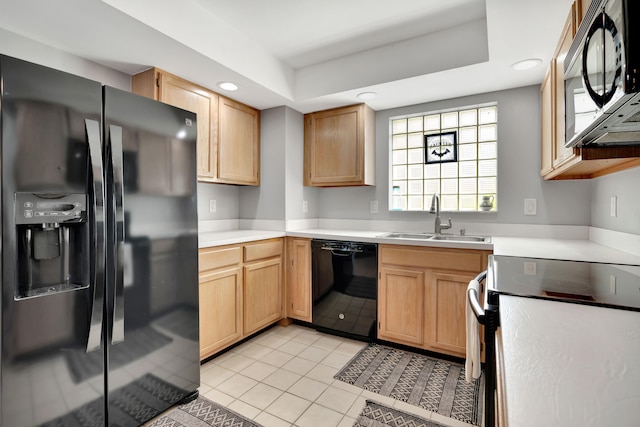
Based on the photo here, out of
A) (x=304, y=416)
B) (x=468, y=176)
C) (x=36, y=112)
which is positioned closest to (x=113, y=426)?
(x=304, y=416)

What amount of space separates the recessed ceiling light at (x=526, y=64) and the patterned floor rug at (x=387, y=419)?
2303 millimetres

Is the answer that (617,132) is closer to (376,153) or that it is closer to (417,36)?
(417,36)

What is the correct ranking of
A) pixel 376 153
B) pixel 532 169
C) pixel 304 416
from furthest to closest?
pixel 376 153
pixel 532 169
pixel 304 416

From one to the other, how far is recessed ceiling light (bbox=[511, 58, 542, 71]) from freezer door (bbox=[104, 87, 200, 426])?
2.20 m

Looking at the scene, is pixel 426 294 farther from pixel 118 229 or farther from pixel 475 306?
pixel 118 229

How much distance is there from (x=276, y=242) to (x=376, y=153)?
1.35 meters

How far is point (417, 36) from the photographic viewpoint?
95.1 inches

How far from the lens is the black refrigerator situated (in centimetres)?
129

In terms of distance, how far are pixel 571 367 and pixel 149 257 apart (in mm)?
1775

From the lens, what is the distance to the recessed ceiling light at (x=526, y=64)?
217 cm

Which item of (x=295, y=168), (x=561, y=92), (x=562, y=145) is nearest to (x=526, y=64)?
(x=561, y=92)

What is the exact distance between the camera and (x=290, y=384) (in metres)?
2.11

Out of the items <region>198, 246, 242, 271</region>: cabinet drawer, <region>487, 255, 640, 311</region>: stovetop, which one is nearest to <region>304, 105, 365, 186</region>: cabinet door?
<region>198, 246, 242, 271</region>: cabinet drawer

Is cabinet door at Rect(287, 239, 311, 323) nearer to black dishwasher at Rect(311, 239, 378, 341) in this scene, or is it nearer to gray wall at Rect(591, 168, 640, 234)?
black dishwasher at Rect(311, 239, 378, 341)
